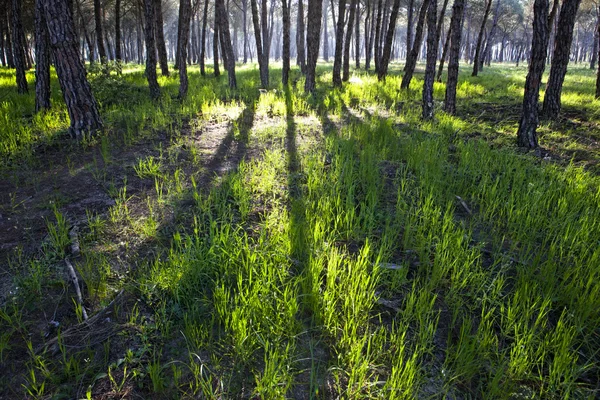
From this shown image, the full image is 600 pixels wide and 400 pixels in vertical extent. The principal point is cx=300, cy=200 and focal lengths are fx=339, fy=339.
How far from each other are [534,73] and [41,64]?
407 inches

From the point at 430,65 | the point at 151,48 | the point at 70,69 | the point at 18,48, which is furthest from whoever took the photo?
the point at 151,48

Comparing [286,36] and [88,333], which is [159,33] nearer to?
[286,36]

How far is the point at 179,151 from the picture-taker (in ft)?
19.7

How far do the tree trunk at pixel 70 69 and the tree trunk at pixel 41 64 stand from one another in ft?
6.67

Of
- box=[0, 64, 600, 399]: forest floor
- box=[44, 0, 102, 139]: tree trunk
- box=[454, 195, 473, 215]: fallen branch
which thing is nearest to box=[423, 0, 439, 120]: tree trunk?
box=[0, 64, 600, 399]: forest floor

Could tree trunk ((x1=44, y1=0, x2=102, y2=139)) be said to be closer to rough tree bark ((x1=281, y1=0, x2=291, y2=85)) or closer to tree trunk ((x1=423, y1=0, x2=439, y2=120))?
tree trunk ((x1=423, y1=0, x2=439, y2=120))

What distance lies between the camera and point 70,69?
6020mm

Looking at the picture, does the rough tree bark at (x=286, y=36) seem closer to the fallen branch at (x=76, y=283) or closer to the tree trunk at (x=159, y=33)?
the tree trunk at (x=159, y=33)

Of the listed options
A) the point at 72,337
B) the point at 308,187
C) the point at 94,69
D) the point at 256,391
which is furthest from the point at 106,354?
the point at 94,69

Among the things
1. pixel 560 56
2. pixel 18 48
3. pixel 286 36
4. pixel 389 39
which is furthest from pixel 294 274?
pixel 389 39

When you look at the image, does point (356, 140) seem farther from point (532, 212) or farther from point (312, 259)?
point (312, 259)

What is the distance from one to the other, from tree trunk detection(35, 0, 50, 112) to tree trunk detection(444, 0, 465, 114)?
9.81 m

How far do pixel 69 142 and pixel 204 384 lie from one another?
18.6 ft

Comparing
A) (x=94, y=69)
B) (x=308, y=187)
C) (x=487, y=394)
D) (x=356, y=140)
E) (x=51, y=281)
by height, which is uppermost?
(x=94, y=69)
